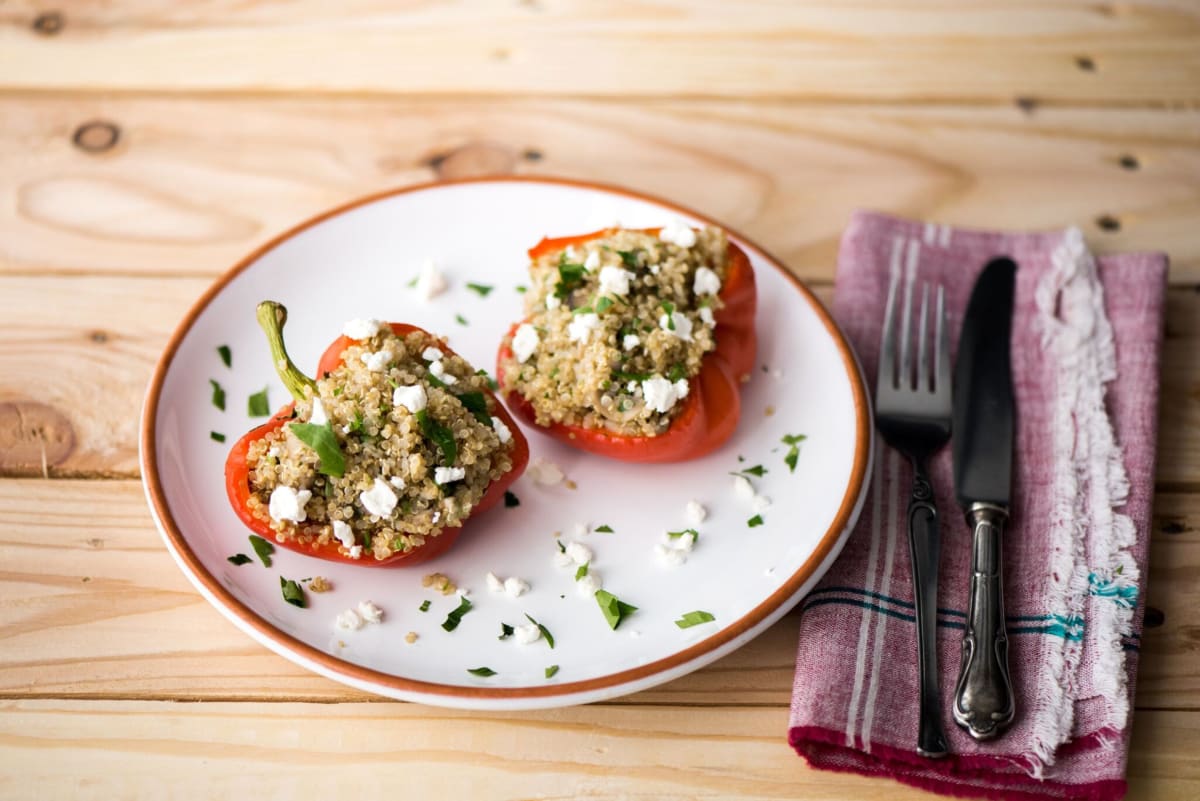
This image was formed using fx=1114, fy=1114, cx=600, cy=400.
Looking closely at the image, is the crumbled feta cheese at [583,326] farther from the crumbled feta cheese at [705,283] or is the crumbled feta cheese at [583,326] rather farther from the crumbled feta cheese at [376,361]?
the crumbled feta cheese at [376,361]

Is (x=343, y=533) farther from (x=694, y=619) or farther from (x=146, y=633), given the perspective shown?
(x=694, y=619)

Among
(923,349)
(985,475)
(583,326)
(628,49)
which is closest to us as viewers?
(583,326)

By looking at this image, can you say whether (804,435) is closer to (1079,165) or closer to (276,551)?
(276,551)

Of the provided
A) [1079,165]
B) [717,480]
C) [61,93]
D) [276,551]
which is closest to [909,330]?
[717,480]

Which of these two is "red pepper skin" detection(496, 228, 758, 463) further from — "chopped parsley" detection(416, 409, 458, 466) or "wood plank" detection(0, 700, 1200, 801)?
"wood plank" detection(0, 700, 1200, 801)

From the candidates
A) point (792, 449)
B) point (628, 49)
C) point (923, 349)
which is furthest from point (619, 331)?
point (628, 49)

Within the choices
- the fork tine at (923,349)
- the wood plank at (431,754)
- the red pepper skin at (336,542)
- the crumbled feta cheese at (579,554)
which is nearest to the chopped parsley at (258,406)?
the red pepper skin at (336,542)
